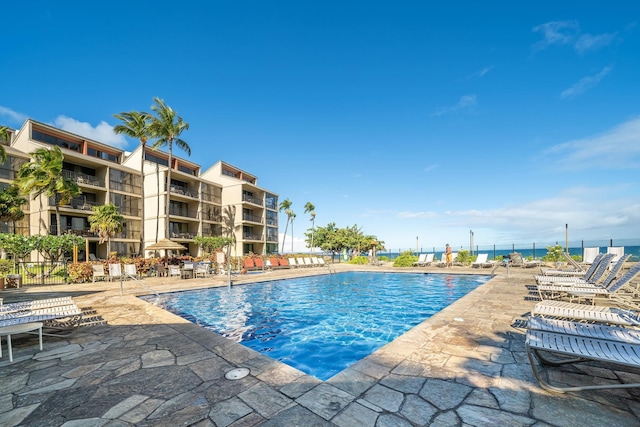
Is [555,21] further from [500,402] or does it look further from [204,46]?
[204,46]

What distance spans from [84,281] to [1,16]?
39.9 ft

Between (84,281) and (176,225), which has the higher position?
(176,225)

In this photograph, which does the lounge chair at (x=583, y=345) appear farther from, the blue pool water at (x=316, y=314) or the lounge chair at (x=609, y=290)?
the lounge chair at (x=609, y=290)

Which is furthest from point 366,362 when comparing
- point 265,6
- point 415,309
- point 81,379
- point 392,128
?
point 392,128

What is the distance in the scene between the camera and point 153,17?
40.3ft

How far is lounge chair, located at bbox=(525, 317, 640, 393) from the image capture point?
7.50 feet

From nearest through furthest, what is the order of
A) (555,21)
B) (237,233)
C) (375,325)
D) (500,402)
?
(500,402), (375,325), (555,21), (237,233)

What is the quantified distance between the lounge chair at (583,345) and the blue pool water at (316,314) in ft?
9.60

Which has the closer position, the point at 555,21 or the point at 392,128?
the point at 555,21

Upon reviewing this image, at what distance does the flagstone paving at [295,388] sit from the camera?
2.21m

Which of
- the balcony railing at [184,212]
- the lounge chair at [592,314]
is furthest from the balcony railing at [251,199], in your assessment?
the lounge chair at [592,314]

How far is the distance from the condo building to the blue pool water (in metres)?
16.7

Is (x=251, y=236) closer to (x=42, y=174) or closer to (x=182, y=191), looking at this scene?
(x=182, y=191)

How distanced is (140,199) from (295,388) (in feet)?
106
